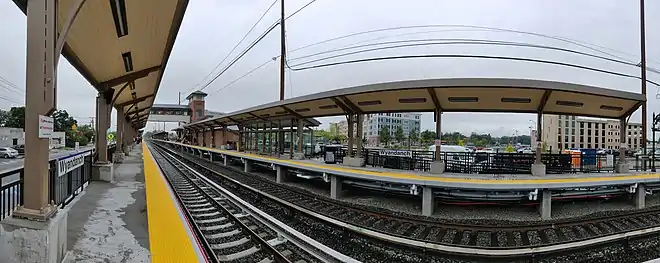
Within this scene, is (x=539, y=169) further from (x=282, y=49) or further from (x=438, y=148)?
(x=282, y=49)

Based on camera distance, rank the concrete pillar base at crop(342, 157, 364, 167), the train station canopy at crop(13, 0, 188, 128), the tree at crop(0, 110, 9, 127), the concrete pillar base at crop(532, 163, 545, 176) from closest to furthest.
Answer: the train station canopy at crop(13, 0, 188, 128) < the concrete pillar base at crop(532, 163, 545, 176) < the concrete pillar base at crop(342, 157, 364, 167) < the tree at crop(0, 110, 9, 127)

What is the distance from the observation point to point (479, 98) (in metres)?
12.1

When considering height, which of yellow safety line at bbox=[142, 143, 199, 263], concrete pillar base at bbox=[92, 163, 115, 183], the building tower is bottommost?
concrete pillar base at bbox=[92, 163, 115, 183]

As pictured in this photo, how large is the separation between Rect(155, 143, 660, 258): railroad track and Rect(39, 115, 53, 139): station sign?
544 cm

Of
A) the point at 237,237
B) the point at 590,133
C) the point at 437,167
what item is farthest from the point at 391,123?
the point at 237,237

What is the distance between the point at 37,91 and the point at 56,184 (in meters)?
3.44

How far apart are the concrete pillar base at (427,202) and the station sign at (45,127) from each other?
8.27m

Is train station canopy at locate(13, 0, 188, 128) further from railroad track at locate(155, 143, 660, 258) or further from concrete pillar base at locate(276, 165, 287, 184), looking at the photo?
concrete pillar base at locate(276, 165, 287, 184)

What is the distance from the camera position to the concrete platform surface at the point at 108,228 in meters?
4.52

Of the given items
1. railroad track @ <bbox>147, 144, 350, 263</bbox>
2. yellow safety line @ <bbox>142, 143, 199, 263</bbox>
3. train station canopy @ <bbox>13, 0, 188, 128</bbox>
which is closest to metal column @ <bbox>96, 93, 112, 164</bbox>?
train station canopy @ <bbox>13, 0, 188, 128</bbox>

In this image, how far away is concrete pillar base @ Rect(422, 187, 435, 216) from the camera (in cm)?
936

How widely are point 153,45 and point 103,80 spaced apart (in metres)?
5.12

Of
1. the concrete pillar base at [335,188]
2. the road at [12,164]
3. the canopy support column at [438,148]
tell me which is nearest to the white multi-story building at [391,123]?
the road at [12,164]

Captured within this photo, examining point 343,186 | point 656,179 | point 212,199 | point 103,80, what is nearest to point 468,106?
point 343,186
